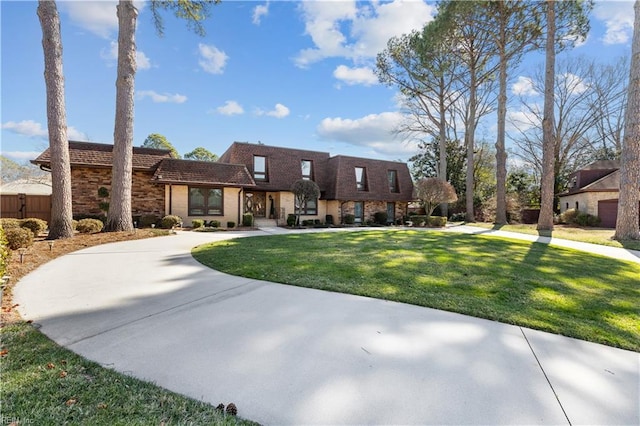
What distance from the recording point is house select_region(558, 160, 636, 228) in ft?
59.2

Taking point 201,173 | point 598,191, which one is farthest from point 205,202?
point 598,191

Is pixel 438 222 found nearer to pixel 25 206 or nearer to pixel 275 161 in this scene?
pixel 275 161

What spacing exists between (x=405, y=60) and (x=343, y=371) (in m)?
23.5

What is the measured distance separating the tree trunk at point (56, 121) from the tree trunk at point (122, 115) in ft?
5.00

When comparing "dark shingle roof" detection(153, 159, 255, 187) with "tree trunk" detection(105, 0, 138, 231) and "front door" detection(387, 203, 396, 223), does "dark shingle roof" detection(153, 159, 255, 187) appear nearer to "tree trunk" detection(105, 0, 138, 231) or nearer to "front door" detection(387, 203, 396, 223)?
"tree trunk" detection(105, 0, 138, 231)

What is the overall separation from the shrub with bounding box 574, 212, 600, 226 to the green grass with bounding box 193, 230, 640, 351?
14.9 m

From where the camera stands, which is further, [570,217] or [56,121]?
[570,217]

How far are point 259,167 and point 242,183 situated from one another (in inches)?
99.8

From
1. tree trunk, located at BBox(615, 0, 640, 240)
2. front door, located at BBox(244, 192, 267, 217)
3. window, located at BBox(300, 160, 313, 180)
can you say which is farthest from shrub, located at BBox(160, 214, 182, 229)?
tree trunk, located at BBox(615, 0, 640, 240)

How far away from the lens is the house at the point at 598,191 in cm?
1803

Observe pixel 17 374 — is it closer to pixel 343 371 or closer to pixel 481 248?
pixel 343 371

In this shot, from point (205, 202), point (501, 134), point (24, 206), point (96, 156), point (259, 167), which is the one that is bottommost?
point (24, 206)

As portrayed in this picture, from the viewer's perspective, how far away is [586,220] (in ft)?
60.1

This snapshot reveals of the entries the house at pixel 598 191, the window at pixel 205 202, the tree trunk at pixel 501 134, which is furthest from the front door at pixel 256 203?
the house at pixel 598 191
